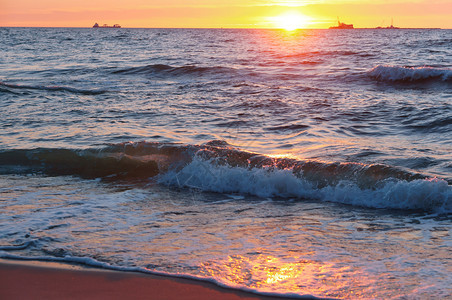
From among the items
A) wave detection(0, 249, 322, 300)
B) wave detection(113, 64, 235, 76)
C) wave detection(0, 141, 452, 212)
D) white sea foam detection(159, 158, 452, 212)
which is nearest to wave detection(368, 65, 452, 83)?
wave detection(113, 64, 235, 76)

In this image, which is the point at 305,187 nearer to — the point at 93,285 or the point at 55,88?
the point at 93,285

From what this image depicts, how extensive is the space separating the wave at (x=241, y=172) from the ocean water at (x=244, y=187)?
2 centimetres

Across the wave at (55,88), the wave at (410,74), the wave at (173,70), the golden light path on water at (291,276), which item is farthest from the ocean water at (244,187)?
the wave at (173,70)

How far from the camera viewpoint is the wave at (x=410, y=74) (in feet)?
51.4

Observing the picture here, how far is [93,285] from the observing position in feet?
11.0

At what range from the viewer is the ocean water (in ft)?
12.0

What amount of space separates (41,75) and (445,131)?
16.1m

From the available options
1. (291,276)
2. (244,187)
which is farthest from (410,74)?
(291,276)

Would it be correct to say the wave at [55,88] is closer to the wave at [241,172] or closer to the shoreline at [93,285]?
the wave at [241,172]

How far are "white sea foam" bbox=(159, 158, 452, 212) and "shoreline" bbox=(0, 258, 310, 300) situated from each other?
2.75 meters

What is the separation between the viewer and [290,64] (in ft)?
69.4

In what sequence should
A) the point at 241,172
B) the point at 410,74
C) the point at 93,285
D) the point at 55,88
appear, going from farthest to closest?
the point at 410,74, the point at 55,88, the point at 241,172, the point at 93,285

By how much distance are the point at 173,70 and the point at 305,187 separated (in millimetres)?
14441

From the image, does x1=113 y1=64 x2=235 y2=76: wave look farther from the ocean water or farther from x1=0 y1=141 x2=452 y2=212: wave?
x1=0 y1=141 x2=452 y2=212: wave
